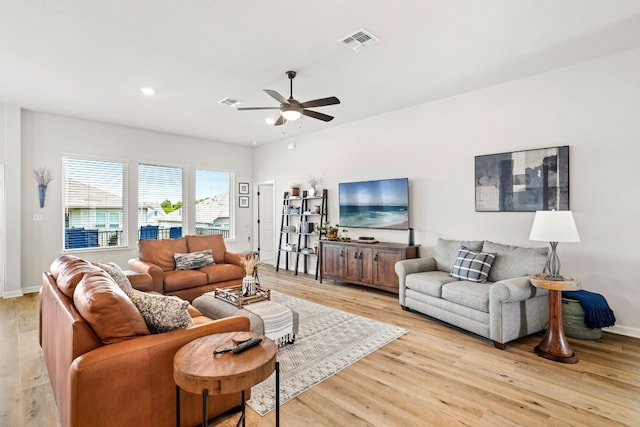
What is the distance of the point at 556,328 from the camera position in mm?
2920

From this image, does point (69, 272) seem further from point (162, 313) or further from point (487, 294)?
point (487, 294)

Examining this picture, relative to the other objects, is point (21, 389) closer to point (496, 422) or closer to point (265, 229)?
point (496, 422)

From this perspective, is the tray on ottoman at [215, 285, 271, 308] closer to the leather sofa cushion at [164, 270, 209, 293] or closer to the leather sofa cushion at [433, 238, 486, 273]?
the leather sofa cushion at [164, 270, 209, 293]

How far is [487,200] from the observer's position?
432cm

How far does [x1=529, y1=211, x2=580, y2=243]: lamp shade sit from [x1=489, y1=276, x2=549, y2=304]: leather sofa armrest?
0.48 meters

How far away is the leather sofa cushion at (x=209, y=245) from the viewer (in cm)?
497

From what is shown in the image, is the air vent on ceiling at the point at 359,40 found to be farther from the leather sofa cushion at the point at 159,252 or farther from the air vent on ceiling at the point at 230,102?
the leather sofa cushion at the point at 159,252

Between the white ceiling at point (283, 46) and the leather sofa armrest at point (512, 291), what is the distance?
7.82 feet

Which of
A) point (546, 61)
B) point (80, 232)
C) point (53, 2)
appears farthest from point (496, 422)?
point (80, 232)

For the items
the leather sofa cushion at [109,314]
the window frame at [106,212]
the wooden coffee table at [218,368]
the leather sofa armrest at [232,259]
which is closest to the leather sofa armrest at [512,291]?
the wooden coffee table at [218,368]

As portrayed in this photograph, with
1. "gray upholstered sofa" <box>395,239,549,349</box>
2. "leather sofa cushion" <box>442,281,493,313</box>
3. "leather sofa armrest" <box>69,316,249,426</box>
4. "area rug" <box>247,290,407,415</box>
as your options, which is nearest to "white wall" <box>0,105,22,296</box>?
"area rug" <box>247,290,407,415</box>

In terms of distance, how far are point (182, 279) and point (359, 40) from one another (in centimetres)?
358

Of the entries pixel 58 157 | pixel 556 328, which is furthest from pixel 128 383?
pixel 58 157

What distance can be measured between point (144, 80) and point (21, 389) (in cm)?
345
